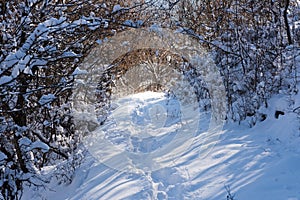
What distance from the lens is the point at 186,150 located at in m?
4.79

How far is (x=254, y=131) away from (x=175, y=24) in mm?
2381

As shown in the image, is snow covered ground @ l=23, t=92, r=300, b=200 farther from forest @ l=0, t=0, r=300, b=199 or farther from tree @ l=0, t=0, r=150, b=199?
tree @ l=0, t=0, r=150, b=199

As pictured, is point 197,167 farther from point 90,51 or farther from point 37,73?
point 90,51

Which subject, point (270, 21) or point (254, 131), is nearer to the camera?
point (254, 131)

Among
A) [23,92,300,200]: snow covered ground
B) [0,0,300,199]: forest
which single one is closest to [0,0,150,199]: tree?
[0,0,300,199]: forest

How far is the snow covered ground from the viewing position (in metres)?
3.32

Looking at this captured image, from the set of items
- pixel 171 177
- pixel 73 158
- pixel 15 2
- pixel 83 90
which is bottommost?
pixel 171 177

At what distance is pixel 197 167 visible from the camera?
407 centimetres

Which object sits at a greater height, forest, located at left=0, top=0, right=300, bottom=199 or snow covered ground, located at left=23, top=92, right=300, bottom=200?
forest, located at left=0, top=0, right=300, bottom=199

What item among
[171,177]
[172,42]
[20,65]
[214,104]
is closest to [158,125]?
[214,104]

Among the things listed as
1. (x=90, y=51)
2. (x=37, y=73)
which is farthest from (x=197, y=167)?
(x=90, y=51)

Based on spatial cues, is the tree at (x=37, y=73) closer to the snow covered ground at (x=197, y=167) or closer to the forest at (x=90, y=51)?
the forest at (x=90, y=51)

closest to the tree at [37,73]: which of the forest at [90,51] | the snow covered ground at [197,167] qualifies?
the forest at [90,51]

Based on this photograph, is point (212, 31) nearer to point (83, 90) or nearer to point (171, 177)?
point (83, 90)
